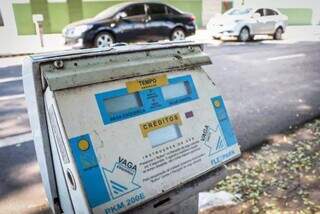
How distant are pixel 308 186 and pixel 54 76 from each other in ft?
8.64

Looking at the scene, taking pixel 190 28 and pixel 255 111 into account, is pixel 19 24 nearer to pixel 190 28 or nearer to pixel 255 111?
pixel 190 28

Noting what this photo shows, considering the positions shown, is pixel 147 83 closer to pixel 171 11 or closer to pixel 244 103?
pixel 244 103

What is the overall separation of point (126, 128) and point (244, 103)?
4907mm

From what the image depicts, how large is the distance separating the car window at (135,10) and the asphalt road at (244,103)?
121 inches

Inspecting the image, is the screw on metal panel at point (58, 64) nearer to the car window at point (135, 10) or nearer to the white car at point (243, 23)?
the car window at point (135, 10)

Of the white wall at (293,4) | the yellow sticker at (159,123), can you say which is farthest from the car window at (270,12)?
the yellow sticker at (159,123)

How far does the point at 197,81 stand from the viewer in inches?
64.9

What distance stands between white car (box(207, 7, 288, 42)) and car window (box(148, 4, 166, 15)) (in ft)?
10.4

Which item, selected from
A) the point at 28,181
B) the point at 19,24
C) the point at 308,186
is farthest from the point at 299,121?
the point at 19,24

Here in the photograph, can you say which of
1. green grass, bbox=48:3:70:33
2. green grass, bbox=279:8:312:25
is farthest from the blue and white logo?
green grass, bbox=279:8:312:25

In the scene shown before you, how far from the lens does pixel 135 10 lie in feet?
39.5

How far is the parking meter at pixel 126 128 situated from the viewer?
1.25 meters

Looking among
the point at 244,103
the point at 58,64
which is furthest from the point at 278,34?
the point at 58,64

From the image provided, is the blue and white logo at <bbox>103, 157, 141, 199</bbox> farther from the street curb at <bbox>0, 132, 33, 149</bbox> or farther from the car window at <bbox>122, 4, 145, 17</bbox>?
the car window at <bbox>122, 4, 145, 17</bbox>
